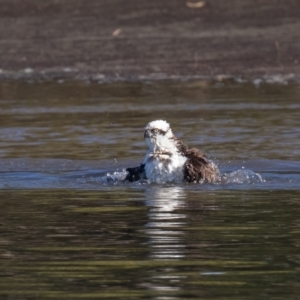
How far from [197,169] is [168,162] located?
0.83 ft

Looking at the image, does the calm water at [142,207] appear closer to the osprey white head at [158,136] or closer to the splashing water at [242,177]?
the splashing water at [242,177]

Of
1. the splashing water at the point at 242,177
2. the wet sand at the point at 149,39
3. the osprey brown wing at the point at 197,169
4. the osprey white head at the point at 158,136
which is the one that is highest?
the wet sand at the point at 149,39

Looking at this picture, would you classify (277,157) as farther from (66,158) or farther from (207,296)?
(207,296)

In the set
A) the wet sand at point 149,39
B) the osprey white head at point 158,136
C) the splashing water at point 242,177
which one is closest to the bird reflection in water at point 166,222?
the osprey white head at point 158,136

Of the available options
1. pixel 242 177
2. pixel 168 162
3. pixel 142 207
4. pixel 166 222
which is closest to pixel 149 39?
pixel 242 177

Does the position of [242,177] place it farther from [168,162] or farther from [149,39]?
[149,39]

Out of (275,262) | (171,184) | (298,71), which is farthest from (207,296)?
(298,71)

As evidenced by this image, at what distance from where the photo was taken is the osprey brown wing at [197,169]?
10.1m

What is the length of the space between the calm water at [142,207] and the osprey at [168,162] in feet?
0.44

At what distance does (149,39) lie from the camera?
24328mm

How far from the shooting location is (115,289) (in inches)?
232

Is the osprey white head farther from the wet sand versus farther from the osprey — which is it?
the wet sand

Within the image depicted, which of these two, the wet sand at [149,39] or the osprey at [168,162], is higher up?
the wet sand at [149,39]

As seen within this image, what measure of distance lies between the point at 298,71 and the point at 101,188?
39.7ft
